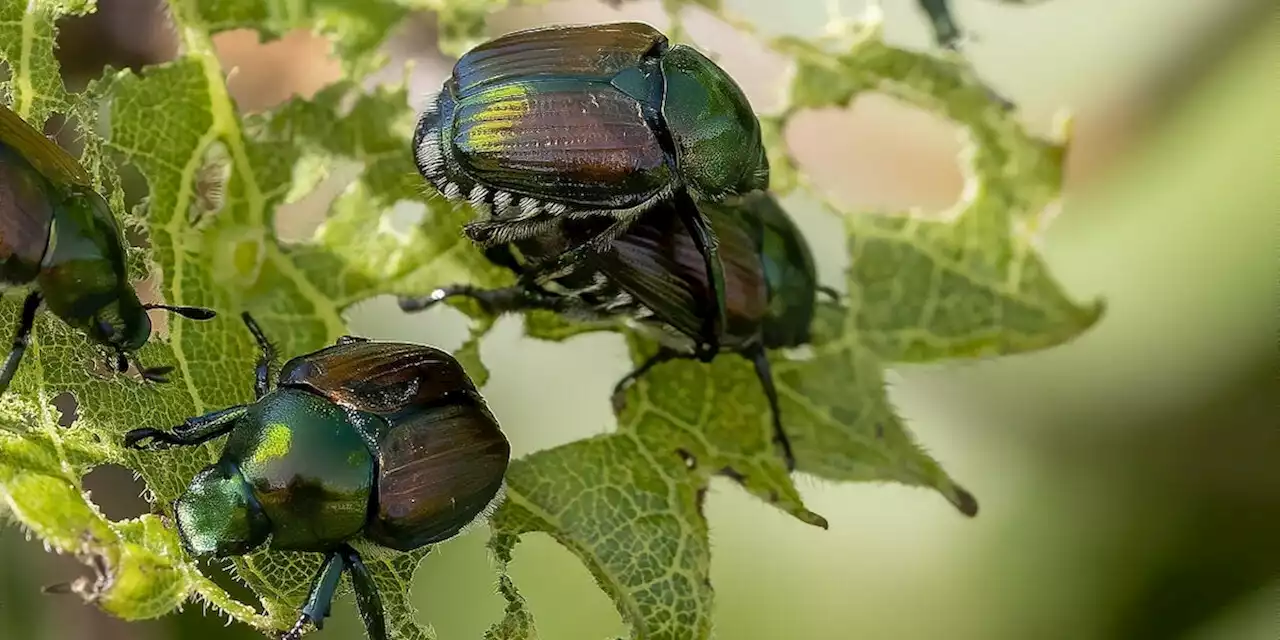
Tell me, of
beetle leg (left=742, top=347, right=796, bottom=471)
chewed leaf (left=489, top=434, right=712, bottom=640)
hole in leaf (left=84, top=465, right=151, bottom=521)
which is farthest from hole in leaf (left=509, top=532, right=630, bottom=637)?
hole in leaf (left=84, top=465, right=151, bottom=521)

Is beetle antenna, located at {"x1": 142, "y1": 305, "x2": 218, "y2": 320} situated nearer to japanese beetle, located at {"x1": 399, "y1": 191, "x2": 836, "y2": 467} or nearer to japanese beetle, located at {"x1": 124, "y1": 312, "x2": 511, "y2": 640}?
japanese beetle, located at {"x1": 124, "y1": 312, "x2": 511, "y2": 640}

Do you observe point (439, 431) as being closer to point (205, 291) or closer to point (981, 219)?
point (205, 291)

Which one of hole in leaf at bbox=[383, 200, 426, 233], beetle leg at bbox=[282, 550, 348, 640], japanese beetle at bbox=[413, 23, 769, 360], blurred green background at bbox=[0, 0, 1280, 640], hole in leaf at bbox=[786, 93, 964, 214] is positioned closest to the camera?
beetle leg at bbox=[282, 550, 348, 640]

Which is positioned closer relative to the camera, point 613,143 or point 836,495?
point 613,143

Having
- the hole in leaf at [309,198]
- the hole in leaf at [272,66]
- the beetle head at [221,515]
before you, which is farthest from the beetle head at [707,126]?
the beetle head at [221,515]

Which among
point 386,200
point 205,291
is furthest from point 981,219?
point 205,291
